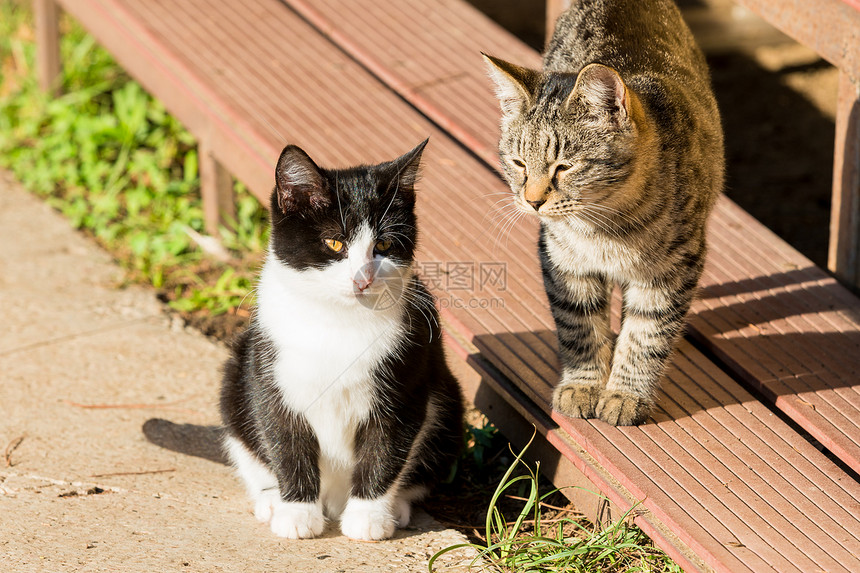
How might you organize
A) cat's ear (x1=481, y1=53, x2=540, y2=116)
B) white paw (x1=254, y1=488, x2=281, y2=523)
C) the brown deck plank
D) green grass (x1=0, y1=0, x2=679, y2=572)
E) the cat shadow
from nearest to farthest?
cat's ear (x1=481, y1=53, x2=540, y2=116) → white paw (x1=254, y1=488, x2=281, y2=523) → the brown deck plank → green grass (x1=0, y1=0, x2=679, y2=572) → the cat shadow

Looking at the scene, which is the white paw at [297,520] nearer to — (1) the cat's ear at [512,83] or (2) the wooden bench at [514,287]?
(2) the wooden bench at [514,287]

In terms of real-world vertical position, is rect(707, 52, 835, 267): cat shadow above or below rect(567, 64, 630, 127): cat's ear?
below

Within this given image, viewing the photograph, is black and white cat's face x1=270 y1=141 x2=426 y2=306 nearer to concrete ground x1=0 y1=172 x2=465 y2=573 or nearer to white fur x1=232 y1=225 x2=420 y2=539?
white fur x1=232 y1=225 x2=420 y2=539

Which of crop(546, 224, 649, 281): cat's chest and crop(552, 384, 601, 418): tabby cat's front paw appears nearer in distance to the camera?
crop(546, 224, 649, 281): cat's chest

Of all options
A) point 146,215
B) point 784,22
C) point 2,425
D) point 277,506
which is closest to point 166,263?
point 146,215

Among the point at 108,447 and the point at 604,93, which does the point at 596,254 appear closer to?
the point at 604,93

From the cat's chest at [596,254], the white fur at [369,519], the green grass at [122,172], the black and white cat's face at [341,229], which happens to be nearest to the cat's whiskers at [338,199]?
the black and white cat's face at [341,229]

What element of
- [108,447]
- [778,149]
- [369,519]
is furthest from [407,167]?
[778,149]

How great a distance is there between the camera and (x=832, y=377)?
294 cm

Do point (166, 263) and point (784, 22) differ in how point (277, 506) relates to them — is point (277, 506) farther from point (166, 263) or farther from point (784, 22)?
point (784, 22)

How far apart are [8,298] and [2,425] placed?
992 mm

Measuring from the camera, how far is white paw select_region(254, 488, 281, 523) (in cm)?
273

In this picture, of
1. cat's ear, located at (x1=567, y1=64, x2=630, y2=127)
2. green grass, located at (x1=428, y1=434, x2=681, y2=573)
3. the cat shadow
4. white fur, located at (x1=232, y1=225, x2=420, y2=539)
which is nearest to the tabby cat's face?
cat's ear, located at (x1=567, y1=64, x2=630, y2=127)

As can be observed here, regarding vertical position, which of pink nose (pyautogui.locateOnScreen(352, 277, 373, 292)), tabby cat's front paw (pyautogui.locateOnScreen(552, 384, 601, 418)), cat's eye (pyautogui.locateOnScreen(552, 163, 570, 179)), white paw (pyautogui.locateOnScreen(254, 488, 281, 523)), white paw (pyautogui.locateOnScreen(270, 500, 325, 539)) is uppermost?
cat's eye (pyautogui.locateOnScreen(552, 163, 570, 179))
